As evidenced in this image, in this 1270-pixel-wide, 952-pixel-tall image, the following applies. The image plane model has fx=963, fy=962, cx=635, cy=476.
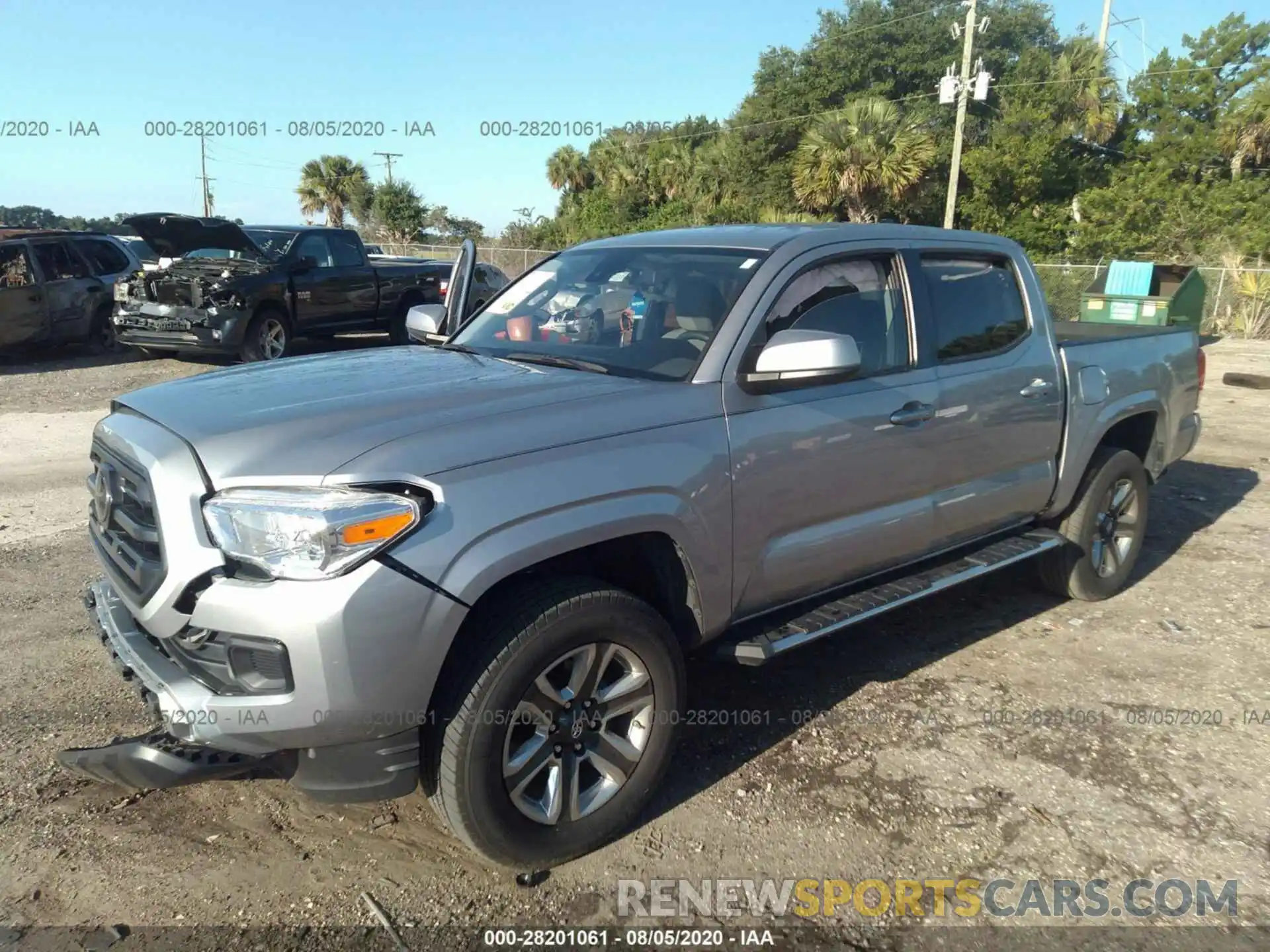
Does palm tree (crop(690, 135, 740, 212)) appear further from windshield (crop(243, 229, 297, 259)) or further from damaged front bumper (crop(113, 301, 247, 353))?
damaged front bumper (crop(113, 301, 247, 353))

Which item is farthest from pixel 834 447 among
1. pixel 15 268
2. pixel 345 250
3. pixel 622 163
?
pixel 622 163

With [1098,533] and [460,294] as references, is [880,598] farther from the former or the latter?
[460,294]

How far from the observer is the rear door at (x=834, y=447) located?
10.8 feet

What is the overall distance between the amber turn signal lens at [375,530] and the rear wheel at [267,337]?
10076 millimetres

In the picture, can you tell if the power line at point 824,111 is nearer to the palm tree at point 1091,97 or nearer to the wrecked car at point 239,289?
the palm tree at point 1091,97

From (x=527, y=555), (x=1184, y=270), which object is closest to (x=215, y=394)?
(x=527, y=555)

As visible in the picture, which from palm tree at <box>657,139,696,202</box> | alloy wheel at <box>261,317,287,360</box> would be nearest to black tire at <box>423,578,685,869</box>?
alloy wheel at <box>261,317,287,360</box>

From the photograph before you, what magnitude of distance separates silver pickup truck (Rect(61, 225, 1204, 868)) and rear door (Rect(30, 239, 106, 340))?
1094 cm

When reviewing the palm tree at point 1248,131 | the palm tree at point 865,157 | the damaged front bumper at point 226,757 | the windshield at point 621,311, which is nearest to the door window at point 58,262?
the windshield at point 621,311

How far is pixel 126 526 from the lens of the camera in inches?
114

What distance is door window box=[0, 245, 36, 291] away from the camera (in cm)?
1239

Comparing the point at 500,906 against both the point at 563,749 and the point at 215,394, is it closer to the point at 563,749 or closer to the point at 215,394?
the point at 563,749

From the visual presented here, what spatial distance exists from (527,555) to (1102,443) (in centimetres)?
393

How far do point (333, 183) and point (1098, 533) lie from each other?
4554 cm
